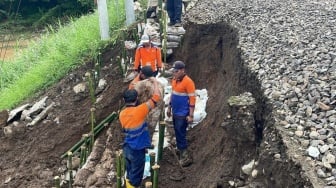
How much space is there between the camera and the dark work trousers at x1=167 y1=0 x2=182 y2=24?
11.7m

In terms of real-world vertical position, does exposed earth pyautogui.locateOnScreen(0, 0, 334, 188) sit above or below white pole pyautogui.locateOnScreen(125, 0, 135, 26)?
below

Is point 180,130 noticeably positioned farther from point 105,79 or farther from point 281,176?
point 105,79

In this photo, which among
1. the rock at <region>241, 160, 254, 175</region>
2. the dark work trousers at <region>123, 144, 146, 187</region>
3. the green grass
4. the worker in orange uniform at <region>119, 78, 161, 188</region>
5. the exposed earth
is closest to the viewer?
the exposed earth

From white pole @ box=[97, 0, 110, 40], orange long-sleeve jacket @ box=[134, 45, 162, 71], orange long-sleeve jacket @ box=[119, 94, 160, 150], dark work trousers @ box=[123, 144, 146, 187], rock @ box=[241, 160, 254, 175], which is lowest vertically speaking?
dark work trousers @ box=[123, 144, 146, 187]

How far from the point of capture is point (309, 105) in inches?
236

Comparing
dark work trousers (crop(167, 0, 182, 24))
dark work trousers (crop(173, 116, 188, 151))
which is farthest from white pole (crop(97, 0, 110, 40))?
dark work trousers (crop(173, 116, 188, 151))

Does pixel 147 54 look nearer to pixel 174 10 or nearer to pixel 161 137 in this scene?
pixel 161 137

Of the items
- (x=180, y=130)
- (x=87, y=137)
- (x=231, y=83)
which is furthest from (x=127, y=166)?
(x=231, y=83)

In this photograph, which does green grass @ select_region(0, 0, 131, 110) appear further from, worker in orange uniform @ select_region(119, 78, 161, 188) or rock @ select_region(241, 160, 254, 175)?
rock @ select_region(241, 160, 254, 175)

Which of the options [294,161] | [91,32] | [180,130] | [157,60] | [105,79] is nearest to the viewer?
[294,161]

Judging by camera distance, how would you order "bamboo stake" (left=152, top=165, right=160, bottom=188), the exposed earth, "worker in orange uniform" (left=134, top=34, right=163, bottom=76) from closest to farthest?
the exposed earth → "bamboo stake" (left=152, top=165, right=160, bottom=188) → "worker in orange uniform" (left=134, top=34, right=163, bottom=76)

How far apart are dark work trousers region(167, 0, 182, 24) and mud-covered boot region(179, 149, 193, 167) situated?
4.80 m

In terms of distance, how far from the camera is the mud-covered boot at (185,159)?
783cm

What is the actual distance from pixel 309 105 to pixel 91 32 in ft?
29.0
